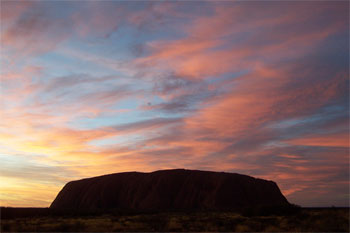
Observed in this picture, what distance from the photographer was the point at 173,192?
269 feet

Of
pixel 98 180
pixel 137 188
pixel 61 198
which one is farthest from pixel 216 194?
pixel 61 198

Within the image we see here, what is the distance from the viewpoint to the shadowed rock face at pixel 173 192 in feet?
255

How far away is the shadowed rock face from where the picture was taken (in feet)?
255

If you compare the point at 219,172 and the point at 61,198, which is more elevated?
the point at 219,172

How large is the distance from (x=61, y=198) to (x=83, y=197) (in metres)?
Answer: 10.6

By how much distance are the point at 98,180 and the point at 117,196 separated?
10.9 m

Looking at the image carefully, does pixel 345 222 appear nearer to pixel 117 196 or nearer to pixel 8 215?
pixel 8 215

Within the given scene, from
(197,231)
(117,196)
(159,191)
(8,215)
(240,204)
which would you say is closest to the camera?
(197,231)

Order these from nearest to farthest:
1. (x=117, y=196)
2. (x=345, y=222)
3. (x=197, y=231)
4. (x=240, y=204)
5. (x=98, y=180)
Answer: (x=197, y=231), (x=345, y=222), (x=240, y=204), (x=117, y=196), (x=98, y=180)

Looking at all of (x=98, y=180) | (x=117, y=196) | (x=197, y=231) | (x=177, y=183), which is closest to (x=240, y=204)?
(x=177, y=183)

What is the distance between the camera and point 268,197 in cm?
8325

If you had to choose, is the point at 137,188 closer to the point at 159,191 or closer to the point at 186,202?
the point at 159,191

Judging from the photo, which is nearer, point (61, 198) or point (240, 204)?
point (240, 204)

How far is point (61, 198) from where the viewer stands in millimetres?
97938
